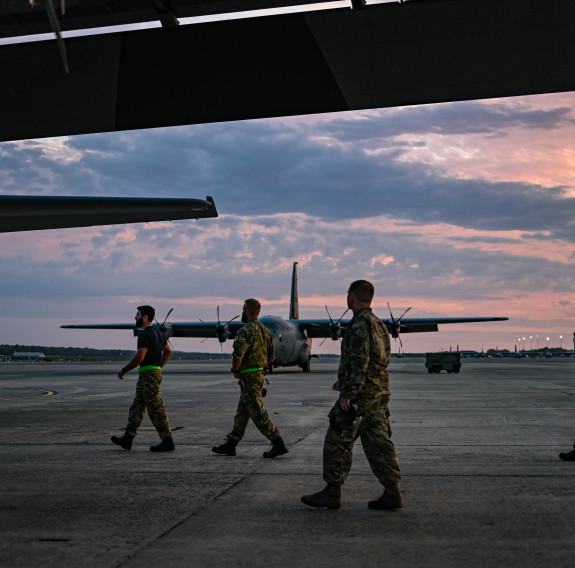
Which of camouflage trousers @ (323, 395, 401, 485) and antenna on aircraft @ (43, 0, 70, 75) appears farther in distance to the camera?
camouflage trousers @ (323, 395, 401, 485)

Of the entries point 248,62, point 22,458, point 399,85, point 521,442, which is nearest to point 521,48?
point 399,85

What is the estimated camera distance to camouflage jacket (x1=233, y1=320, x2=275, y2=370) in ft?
28.3

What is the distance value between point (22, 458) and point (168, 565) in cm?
508

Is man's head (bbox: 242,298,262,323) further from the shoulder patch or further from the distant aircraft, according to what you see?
the distant aircraft

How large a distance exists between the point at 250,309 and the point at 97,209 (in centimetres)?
507

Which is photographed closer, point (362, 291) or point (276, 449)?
point (362, 291)

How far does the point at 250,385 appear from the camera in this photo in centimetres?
864

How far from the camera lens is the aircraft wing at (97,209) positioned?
12.1 metres

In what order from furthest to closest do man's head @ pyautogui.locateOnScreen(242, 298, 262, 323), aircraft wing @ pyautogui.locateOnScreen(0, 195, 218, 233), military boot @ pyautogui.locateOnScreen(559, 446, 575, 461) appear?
aircraft wing @ pyautogui.locateOnScreen(0, 195, 218, 233) → man's head @ pyautogui.locateOnScreen(242, 298, 262, 323) → military boot @ pyautogui.locateOnScreen(559, 446, 575, 461)

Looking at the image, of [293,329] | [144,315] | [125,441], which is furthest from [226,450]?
[293,329]

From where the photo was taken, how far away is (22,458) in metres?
8.39

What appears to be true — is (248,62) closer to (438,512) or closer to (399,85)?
(399,85)

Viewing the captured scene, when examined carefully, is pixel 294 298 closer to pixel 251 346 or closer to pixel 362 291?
pixel 251 346

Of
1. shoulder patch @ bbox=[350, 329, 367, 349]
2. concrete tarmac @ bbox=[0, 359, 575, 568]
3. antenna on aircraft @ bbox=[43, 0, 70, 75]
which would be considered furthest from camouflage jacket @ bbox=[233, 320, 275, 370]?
antenna on aircraft @ bbox=[43, 0, 70, 75]
